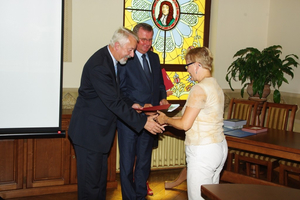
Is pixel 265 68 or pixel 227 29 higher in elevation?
pixel 227 29

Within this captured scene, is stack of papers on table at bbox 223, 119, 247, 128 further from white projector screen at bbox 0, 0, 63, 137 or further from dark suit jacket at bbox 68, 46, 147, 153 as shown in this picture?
white projector screen at bbox 0, 0, 63, 137

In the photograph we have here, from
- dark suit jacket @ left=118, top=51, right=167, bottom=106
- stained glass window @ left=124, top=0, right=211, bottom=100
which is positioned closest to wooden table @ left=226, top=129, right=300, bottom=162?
dark suit jacket @ left=118, top=51, right=167, bottom=106

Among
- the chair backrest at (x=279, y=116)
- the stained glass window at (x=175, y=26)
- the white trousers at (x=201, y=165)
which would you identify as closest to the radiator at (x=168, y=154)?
the stained glass window at (x=175, y=26)

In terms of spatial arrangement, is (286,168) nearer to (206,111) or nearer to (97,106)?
(206,111)

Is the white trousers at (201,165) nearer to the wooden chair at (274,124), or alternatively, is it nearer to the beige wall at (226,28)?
the wooden chair at (274,124)

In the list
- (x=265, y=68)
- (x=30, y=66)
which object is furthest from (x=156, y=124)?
(x=265, y=68)

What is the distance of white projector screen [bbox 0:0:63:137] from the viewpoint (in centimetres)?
294

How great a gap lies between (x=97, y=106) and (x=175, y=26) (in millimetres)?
2472

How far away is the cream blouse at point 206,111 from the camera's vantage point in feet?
6.82

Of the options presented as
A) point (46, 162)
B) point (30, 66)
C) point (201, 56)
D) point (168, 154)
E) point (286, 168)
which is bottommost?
point (168, 154)

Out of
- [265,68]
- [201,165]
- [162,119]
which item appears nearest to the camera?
[201,165]

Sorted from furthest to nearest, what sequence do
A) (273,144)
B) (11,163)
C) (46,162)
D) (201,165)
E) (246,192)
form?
(46,162) → (11,163) → (273,144) → (201,165) → (246,192)

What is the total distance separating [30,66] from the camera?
3037 millimetres

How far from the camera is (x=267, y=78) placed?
14.1ft
